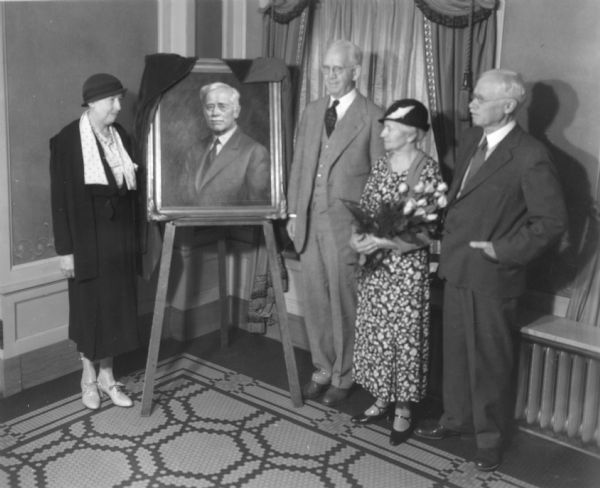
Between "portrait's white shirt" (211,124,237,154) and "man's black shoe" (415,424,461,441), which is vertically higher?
"portrait's white shirt" (211,124,237,154)

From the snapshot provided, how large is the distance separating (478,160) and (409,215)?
1.26 ft

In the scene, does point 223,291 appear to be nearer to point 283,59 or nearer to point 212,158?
point 212,158

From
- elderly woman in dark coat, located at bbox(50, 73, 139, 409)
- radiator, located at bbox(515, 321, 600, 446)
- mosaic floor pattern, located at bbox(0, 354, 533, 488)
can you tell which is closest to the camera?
mosaic floor pattern, located at bbox(0, 354, 533, 488)

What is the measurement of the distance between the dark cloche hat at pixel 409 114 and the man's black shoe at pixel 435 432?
1384 millimetres

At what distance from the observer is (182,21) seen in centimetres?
421

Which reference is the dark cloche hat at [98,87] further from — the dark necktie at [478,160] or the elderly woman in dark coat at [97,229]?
the dark necktie at [478,160]

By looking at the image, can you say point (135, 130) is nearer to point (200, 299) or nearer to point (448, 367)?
point (200, 299)

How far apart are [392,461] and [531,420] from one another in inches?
29.4

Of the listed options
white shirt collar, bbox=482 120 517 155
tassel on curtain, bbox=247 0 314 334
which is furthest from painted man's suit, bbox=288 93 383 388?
white shirt collar, bbox=482 120 517 155

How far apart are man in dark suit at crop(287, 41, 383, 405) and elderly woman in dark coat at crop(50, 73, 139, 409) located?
2.79 ft

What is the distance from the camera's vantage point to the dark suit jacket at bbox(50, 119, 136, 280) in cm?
336

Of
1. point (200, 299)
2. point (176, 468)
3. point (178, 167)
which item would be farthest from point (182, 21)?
point (176, 468)

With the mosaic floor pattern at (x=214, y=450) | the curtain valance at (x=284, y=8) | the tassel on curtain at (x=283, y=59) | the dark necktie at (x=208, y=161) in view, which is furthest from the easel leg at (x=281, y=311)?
the curtain valance at (x=284, y=8)

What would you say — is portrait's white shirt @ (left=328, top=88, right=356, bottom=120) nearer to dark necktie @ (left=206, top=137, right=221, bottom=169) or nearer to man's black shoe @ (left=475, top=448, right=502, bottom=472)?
dark necktie @ (left=206, top=137, right=221, bottom=169)
